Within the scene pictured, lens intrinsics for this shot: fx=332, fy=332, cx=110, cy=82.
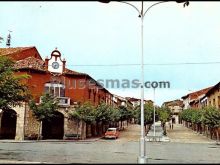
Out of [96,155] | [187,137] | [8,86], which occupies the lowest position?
[187,137]

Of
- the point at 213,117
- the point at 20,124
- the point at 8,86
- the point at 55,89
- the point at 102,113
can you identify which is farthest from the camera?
the point at 102,113

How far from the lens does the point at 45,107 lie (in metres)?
33.4

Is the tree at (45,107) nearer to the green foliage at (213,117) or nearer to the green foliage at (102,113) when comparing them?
the green foliage at (102,113)

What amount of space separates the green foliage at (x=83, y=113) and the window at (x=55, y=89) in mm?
2704

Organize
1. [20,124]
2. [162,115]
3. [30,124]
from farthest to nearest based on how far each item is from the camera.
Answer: [162,115] < [30,124] < [20,124]

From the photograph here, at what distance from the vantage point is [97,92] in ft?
156

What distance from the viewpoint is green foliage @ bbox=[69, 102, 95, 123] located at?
36000mm

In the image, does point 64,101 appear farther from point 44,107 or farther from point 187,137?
point 187,137

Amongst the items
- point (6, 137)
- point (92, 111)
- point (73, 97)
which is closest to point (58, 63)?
point (73, 97)

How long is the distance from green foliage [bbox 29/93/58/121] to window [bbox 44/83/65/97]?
2.57m

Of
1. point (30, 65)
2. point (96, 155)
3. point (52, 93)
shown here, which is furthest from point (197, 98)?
point (96, 155)

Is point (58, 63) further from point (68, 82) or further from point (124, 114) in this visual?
point (124, 114)

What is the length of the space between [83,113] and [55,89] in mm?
4436

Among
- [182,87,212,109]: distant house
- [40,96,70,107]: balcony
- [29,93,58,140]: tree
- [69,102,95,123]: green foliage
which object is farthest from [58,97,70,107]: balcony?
Answer: [182,87,212,109]: distant house
